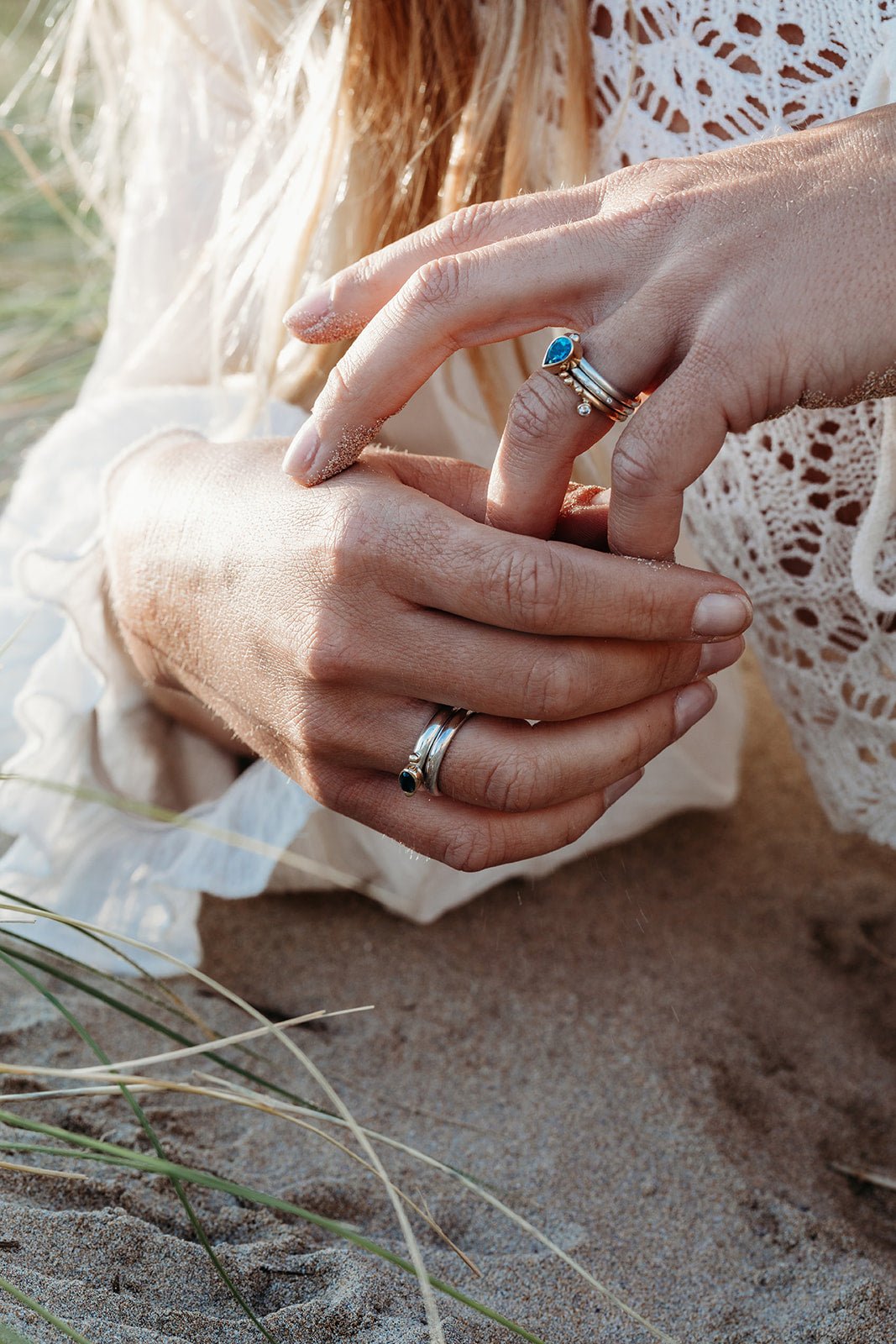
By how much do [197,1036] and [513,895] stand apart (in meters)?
0.46

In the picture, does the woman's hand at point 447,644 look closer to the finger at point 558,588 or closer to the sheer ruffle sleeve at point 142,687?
the finger at point 558,588

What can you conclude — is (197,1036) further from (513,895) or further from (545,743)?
(545,743)

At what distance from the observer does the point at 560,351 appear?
29.4 inches

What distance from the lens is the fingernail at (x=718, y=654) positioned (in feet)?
2.82

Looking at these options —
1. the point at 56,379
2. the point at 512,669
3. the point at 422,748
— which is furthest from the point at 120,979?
the point at 56,379

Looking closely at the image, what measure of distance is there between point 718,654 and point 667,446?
0.20 m

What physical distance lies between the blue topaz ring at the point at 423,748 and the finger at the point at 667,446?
0.65 feet

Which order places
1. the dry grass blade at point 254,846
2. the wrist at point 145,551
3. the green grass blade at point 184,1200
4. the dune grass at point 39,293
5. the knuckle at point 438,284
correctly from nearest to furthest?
1. the green grass blade at point 184,1200
2. the knuckle at point 438,284
3. the wrist at point 145,551
4. the dry grass blade at point 254,846
5. the dune grass at point 39,293

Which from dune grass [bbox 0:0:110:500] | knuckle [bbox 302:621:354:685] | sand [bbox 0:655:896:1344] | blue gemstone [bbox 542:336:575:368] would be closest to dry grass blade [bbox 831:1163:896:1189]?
sand [bbox 0:655:896:1344]

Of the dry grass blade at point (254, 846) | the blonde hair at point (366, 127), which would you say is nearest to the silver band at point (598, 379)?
the blonde hair at point (366, 127)

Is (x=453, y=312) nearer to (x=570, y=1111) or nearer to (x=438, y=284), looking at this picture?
(x=438, y=284)

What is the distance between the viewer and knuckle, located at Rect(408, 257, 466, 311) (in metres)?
0.77

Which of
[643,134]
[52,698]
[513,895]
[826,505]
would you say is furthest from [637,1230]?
[643,134]

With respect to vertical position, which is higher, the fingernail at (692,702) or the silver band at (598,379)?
the silver band at (598,379)
